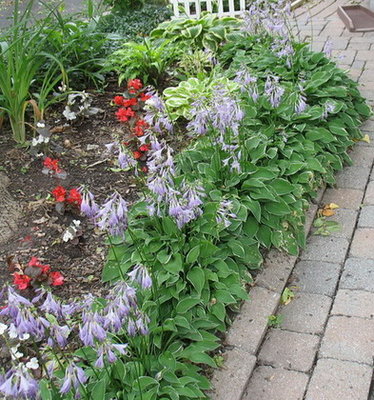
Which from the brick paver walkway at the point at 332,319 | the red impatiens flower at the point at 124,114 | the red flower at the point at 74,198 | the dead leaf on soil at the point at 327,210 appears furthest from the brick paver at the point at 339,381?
the red impatiens flower at the point at 124,114

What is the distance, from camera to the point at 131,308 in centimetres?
218

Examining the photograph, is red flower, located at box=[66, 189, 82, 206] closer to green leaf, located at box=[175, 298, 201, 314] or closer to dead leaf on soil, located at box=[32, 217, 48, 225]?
dead leaf on soil, located at box=[32, 217, 48, 225]

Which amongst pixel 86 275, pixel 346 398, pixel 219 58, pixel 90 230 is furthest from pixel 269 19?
pixel 346 398

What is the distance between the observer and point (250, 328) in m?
2.92

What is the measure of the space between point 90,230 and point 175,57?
7.85 feet

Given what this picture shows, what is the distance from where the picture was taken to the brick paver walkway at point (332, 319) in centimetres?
267

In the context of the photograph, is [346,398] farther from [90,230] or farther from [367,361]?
[90,230]

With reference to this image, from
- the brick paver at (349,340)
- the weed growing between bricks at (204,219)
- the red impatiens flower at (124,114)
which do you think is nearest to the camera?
the weed growing between bricks at (204,219)

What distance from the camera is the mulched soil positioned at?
127 inches

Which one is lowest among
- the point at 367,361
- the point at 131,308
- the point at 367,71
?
the point at 367,71

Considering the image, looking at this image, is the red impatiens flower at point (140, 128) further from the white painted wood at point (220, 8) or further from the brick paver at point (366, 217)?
the white painted wood at point (220, 8)

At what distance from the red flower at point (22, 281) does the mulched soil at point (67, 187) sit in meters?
0.17

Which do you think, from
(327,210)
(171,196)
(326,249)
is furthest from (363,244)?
(171,196)

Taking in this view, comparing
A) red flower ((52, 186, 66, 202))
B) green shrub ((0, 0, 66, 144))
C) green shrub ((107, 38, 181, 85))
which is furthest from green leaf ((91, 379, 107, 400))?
green shrub ((107, 38, 181, 85))
